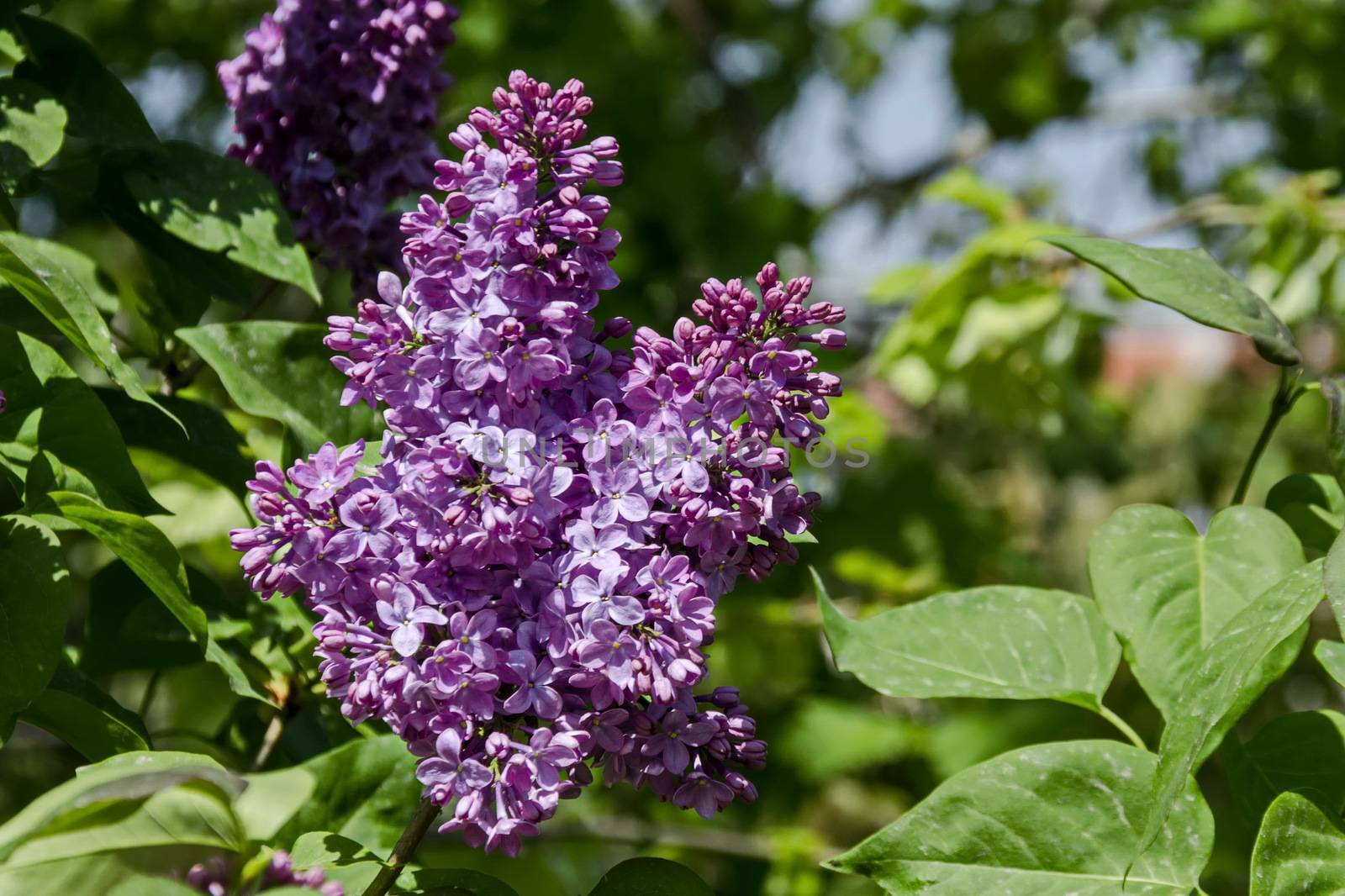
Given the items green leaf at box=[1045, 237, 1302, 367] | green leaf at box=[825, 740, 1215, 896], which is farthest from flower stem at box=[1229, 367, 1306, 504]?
green leaf at box=[825, 740, 1215, 896]

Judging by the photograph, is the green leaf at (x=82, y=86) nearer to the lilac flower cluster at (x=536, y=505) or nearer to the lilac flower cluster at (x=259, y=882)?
the lilac flower cluster at (x=536, y=505)

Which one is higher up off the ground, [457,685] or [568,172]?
[568,172]

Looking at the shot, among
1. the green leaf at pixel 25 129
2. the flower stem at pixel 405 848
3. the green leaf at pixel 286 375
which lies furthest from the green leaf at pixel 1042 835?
the green leaf at pixel 25 129

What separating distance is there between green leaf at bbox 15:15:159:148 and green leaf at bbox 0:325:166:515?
0.71ft

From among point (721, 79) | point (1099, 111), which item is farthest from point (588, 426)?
point (1099, 111)

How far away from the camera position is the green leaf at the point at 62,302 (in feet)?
2.23

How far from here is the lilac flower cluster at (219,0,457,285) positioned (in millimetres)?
936

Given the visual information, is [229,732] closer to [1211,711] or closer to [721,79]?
[1211,711]

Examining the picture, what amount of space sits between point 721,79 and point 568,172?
2.76 meters

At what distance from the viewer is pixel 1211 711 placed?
613 millimetres

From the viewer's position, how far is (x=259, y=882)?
55cm

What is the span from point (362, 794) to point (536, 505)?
0.25 m

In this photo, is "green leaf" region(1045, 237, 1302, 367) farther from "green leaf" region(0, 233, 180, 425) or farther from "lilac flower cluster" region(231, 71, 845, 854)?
"green leaf" region(0, 233, 180, 425)

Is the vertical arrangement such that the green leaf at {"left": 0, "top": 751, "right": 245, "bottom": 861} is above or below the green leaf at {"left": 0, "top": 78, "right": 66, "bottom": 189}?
below
